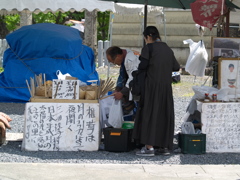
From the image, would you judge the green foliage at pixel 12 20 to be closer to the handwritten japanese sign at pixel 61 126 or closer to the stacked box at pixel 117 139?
the handwritten japanese sign at pixel 61 126

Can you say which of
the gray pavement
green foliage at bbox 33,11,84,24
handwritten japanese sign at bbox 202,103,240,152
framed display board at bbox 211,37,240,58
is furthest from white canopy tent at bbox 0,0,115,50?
green foliage at bbox 33,11,84,24

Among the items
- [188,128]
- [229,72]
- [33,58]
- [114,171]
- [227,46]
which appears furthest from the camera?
Answer: [33,58]

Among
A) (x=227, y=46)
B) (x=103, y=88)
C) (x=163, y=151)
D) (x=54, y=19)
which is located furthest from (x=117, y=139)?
(x=54, y=19)

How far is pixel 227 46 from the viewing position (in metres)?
7.27

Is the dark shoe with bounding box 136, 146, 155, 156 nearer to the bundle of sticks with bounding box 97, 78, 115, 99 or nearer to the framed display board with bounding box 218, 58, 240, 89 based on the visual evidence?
the bundle of sticks with bounding box 97, 78, 115, 99

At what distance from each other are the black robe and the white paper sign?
931 millimetres

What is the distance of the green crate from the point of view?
6660mm

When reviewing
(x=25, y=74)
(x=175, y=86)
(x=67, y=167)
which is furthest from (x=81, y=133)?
(x=175, y=86)

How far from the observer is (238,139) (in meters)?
6.90

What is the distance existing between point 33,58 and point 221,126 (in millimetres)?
5539

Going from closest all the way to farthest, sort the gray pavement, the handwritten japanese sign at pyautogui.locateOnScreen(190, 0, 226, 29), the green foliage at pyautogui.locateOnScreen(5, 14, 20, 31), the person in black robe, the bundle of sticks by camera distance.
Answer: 1. the gray pavement
2. the person in black robe
3. the bundle of sticks
4. the handwritten japanese sign at pyautogui.locateOnScreen(190, 0, 226, 29)
5. the green foliage at pyautogui.locateOnScreen(5, 14, 20, 31)

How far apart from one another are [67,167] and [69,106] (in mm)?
1078

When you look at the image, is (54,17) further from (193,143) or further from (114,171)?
(114,171)

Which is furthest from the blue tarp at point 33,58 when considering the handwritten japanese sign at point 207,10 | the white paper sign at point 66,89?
the handwritten japanese sign at point 207,10
